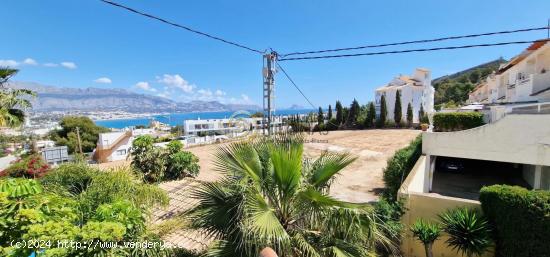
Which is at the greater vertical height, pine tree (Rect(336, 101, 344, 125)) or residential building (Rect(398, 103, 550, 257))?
pine tree (Rect(336, 101, 344, 125))

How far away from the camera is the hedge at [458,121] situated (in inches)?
394

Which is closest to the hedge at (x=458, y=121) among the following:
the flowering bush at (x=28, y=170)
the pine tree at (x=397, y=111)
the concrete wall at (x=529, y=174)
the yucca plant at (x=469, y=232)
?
the concrete wall at (x=529, y=174)

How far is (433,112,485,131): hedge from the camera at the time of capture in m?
10.0

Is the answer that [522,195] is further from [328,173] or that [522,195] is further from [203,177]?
[203,177]

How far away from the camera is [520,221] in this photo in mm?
5422

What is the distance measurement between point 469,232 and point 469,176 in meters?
9.70

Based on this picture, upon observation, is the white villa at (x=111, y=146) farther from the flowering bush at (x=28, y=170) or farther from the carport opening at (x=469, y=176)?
the carport opening at (x=469, y=176)

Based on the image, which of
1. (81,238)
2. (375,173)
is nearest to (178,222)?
(81,238)

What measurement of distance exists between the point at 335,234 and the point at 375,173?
11.2 metres

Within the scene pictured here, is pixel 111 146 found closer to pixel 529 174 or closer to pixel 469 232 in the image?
pixel 469 232

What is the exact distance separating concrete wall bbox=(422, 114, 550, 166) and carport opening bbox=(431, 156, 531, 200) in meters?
2.74

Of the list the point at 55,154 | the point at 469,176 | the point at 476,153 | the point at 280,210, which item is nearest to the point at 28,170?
the point at 55,154

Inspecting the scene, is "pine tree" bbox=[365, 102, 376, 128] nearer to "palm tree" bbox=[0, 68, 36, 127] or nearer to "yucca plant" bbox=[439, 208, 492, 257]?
"yucca plant" bbox=[439, 208, 492, 257]

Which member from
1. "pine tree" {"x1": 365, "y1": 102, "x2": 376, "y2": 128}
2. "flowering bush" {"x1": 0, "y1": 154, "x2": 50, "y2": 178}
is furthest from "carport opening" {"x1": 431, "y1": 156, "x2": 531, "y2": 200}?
"pine tree" {"x1": 365, "y1": 102, "x2": 376, "y2": 128}
